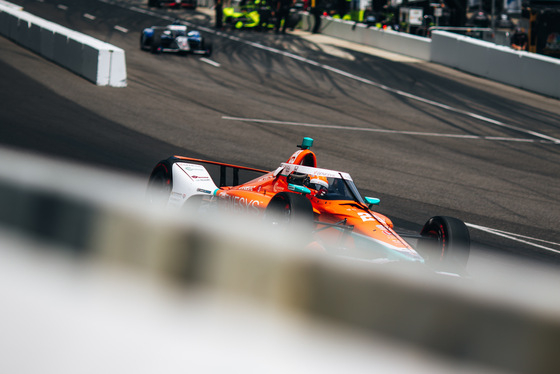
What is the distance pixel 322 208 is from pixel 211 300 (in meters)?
5.21

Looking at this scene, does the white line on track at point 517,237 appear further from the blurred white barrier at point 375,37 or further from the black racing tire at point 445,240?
the blurred white barrier at point 375,37

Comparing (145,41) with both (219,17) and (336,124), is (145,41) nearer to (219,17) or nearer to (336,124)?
(336,124)

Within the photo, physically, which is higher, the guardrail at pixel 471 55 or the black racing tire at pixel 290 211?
the guardrail at pixel 471 55

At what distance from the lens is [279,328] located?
2.57 meters

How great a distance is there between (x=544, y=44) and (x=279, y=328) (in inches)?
1128

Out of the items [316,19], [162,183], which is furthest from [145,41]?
[162,183]

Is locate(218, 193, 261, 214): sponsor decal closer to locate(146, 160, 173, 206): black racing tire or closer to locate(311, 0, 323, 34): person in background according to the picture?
locate(146, 160, 173, 206): black racing tire

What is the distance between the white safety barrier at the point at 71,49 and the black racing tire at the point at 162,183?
9791mm

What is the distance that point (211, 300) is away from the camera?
2693mm

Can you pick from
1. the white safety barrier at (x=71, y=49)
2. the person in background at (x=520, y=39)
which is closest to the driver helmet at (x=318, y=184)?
the white safety barrier at (x=71, y=49)

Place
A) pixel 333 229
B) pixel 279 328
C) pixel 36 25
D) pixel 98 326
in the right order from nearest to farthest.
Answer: pixel 279 328 < pixel 98 326 < pixel 333 229 < pixel 36 25

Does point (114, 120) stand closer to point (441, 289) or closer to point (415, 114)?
point (415, 114)

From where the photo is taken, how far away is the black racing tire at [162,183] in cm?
910

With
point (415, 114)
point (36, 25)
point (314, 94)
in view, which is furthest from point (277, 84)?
point (36, 25)
